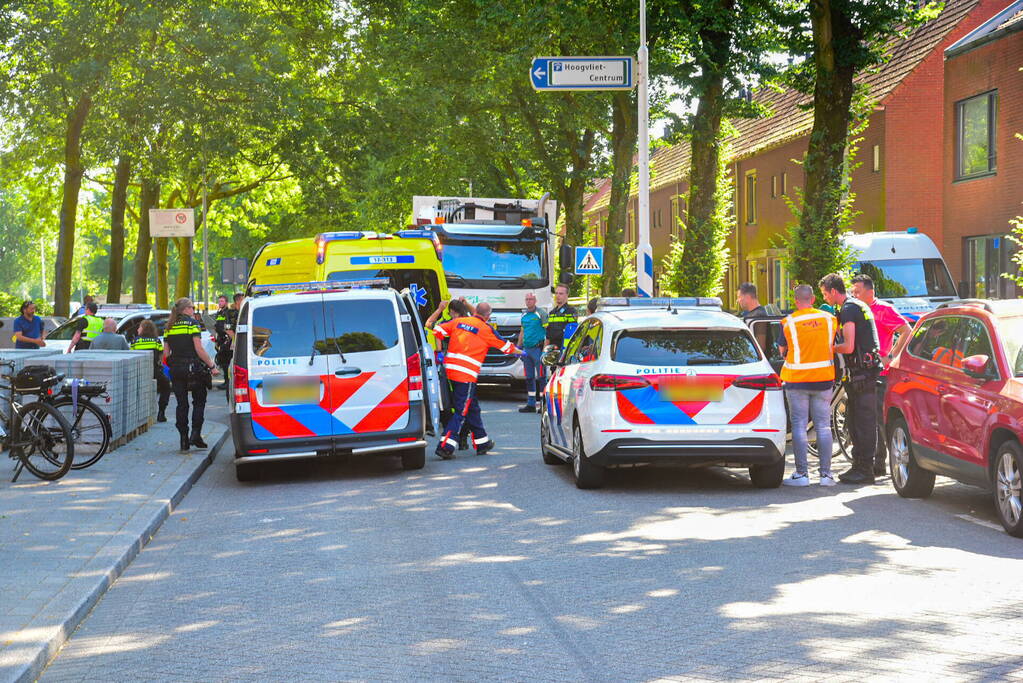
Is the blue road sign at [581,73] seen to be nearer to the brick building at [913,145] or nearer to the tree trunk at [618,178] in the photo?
the brick building at [913,145]

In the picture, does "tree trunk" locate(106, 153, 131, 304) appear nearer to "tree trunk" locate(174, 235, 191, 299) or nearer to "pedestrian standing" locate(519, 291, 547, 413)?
"tree trunk" locate(174, 235, 191, 299)

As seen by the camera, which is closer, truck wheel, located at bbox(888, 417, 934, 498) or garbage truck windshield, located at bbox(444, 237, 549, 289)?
truck wheel, located at bbox(888, 417, 934, 498)

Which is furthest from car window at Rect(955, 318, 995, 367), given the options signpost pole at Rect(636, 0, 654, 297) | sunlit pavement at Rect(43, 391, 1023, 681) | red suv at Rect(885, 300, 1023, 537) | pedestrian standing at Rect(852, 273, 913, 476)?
signpost pole at Rect(636, 0, 654, 297)

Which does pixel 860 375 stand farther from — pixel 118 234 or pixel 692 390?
pixel 118 234

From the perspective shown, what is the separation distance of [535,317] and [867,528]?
36.9 ft

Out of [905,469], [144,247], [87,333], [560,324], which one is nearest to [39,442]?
[905,469]

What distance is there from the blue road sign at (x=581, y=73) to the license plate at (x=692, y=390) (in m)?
8.77

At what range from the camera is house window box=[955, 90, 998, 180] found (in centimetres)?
2900

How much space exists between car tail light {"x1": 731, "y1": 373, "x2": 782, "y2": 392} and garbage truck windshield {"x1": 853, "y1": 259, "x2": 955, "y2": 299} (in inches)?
541

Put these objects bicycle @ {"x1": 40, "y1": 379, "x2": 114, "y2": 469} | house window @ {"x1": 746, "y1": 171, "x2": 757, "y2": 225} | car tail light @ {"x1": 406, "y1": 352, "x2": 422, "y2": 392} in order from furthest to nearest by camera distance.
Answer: house window @ {"x1": 746, "y1": 171, "x2": 757, "y2": 225}
bicycle @ {"x1": 40, "y1": 379, "x2": 114, "y2": 469}
car tail light @ {"x1": 406, "y1": 352, "x2": 422, "y2": 392}

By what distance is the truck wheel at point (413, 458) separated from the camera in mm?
13539

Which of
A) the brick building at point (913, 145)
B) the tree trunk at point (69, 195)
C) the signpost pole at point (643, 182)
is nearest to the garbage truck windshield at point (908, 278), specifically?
the brick building at point (913, 145)

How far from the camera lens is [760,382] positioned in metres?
11.3

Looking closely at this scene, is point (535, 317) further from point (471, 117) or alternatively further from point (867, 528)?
point (471, 117)
